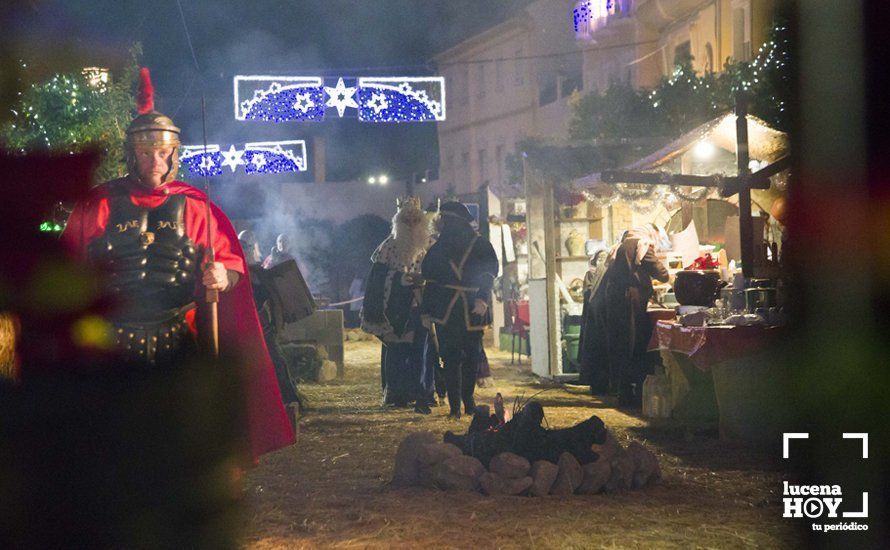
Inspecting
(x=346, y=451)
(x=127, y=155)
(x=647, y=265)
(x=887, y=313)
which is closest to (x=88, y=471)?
(x=127, y=155)

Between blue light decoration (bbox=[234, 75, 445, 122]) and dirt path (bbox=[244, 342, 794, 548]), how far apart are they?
355 inches

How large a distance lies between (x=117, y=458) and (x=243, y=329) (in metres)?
1.01

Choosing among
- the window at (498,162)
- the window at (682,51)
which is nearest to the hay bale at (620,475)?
the window at (682,51)

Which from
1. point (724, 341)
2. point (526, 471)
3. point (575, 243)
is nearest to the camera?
point (526, 471)

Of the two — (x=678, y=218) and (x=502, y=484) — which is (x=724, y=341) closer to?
(x=502, y=484)

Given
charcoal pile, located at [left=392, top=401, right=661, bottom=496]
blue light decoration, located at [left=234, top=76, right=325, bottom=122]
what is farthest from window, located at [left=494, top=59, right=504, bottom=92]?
charcoal pile, located at [left=392, top=401, right=661, bottom=496]

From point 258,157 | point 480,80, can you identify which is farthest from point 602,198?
point 480,80

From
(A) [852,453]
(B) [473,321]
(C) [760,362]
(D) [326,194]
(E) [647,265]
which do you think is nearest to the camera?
(A) [852,453]

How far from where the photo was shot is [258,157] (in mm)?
23359

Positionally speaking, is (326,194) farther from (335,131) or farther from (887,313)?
(887,313)

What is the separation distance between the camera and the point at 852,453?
7.79 m

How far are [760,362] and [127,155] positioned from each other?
18.2 ft

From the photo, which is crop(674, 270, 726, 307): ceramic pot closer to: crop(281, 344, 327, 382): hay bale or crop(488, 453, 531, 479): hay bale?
crop(488, 453, 531, 479): hay bale

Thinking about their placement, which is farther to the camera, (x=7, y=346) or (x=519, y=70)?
(x=519, y=70)
